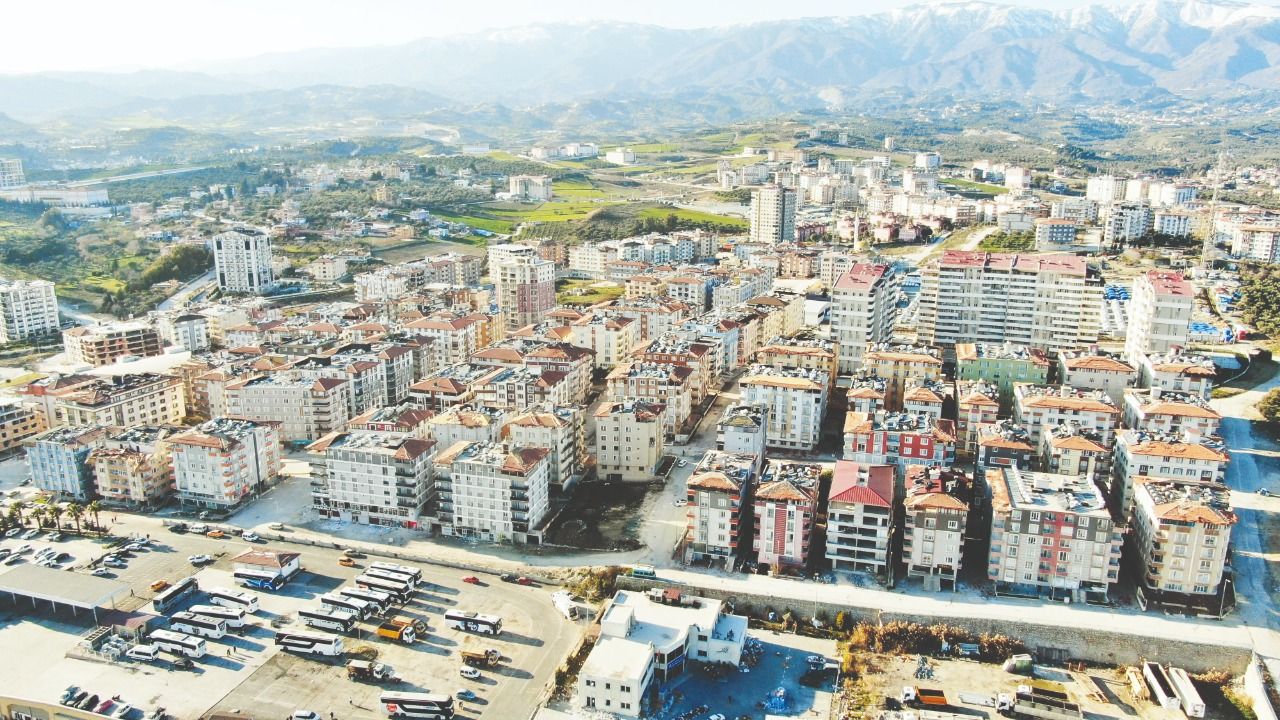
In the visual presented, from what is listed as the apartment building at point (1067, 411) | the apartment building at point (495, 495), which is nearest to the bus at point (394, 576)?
the apartment building at point (495, 495)

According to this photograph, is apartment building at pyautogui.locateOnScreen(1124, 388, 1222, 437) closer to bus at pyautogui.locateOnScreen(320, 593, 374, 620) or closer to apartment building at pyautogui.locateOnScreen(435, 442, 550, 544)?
apartment building at pyautogui.locateOnScreen(435, 442, 550, 544)

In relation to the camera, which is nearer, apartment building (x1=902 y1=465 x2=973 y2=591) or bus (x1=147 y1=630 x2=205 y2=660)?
bus (x1=147 y1=630 x2=205 y2=660)

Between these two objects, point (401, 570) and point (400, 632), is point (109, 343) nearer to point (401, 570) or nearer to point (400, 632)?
point (401, 570)

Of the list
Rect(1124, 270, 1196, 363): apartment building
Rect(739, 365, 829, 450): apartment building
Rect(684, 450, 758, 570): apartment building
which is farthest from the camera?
Rect(1124, 270, 1196, 363): apartment building

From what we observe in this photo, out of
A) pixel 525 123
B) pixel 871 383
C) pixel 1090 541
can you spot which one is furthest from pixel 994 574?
pixel 525 123

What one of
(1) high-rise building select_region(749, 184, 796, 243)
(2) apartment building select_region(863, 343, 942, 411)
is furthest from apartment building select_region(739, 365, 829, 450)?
(1) high-rise building select_region(749, 184, 796, 243)

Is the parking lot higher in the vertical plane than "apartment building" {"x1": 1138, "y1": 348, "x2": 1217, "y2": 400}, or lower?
lower

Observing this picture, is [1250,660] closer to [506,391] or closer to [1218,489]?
[1218,489]

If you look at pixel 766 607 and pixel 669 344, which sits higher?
pixel 669 344
